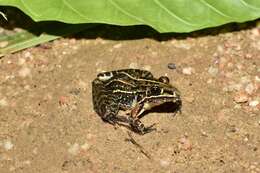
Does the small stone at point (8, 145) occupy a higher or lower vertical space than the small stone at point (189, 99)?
lower

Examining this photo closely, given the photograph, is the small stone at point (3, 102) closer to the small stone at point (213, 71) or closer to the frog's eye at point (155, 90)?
the frog's eye at point (155, 90)

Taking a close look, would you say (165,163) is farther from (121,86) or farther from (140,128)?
(121,86)

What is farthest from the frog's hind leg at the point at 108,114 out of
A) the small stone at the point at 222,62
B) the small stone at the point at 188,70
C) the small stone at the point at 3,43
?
the small stone at the point at 3,43

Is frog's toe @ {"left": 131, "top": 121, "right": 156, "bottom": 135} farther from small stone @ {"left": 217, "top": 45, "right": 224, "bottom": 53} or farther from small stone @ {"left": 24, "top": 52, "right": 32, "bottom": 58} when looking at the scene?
small stone @ {"left": 24, "top": 52, "right": 32, "bottom": 58}

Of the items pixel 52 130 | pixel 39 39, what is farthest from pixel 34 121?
pixel 39 39

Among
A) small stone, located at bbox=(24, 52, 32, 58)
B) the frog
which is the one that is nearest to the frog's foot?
the frog
